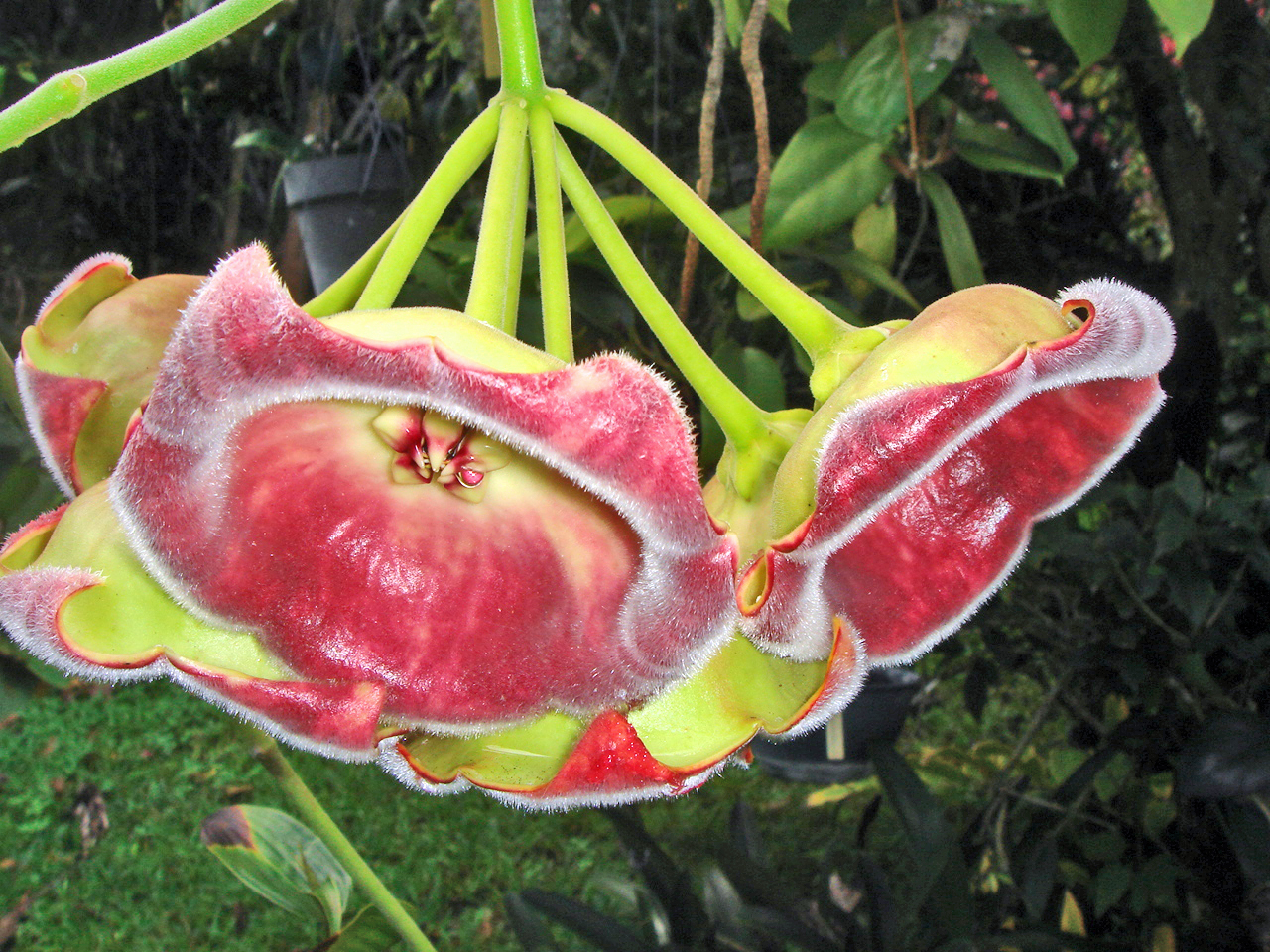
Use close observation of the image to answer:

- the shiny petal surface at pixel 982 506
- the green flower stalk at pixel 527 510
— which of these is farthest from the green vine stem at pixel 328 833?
the shiny petal surface at pixel 982 506

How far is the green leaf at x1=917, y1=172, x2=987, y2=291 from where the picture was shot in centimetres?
77

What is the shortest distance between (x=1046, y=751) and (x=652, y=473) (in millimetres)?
2228

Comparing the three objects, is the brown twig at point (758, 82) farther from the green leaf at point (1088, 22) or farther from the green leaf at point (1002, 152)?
the green leaf at point (1002, 152)

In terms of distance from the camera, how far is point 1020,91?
28.5 inches

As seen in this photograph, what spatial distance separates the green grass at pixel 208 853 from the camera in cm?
192

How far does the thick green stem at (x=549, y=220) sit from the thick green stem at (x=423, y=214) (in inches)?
0.7

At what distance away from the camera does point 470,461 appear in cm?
31

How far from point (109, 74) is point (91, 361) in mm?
113

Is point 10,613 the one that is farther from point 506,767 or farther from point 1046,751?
point 1046,751

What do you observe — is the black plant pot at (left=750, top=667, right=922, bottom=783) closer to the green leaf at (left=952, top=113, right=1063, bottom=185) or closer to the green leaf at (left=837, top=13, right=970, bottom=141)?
the green leaf at (left=952, top=113, right=1063, bottom=185)

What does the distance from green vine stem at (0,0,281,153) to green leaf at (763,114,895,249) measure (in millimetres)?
436

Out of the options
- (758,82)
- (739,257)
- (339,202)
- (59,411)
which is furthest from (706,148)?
(339,202)

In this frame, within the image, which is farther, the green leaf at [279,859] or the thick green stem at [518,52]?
the green leaf at [279,859]

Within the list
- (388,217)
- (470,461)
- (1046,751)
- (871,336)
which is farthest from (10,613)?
(1046,751)
